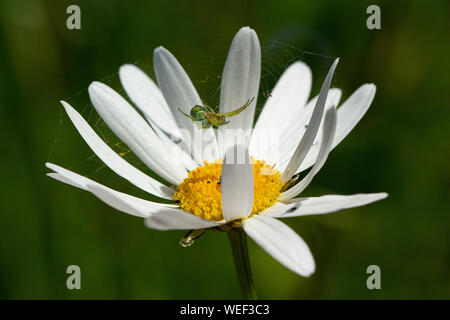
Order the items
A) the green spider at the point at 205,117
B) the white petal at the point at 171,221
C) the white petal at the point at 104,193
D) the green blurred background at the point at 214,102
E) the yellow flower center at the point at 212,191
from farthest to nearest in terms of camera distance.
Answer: the green blurred background at the point at 214,102 → the green spider at the point at 205,117 → the yellow flower center at the point at 212,191 → the white petal at the point at 104,193 → the white petal at the point at 171,221

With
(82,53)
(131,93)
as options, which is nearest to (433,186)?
(131,93)

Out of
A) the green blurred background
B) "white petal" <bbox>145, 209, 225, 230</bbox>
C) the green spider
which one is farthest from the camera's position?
the green blurred background

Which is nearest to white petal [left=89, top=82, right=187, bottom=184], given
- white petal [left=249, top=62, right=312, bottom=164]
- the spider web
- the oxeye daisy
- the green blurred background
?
the oxeye daisy

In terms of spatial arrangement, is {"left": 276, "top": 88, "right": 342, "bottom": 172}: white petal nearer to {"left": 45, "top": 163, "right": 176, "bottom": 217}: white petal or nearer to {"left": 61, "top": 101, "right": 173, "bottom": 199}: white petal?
{"left": 61, "top": 101, "right": 173, "bottom": 199}: white petal

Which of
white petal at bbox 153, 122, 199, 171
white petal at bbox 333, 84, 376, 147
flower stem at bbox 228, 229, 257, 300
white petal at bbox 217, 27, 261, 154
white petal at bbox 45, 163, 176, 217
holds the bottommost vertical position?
flower stem at bbox 228, 229, 257, 300
